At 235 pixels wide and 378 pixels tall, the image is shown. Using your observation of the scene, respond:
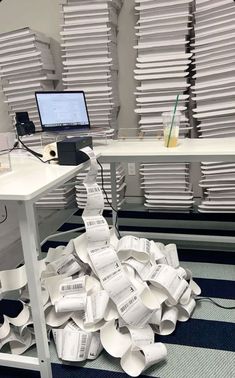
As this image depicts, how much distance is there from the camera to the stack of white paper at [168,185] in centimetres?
289

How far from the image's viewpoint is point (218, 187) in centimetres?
280

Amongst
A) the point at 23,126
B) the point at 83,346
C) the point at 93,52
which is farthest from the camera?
the point at 93,52

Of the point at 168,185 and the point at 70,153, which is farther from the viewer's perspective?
the point at 168,185

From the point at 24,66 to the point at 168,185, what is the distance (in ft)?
5.08

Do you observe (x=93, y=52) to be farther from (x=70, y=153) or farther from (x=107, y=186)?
(x=70, y=153)

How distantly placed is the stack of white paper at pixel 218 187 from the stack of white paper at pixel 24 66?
1.41m

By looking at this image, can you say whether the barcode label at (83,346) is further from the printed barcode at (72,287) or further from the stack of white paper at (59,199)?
the stack of white paper at (59,199)

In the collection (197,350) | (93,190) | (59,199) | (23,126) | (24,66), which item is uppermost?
(24,66)

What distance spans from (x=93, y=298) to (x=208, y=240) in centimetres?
102

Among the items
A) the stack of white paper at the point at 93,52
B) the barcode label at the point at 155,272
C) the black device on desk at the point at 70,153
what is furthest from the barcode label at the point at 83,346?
the stack of white paper at the point at 93,52

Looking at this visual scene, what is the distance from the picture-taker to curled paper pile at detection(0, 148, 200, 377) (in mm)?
1422

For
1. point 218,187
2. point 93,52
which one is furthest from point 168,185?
point 93,52

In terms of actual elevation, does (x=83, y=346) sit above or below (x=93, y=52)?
below

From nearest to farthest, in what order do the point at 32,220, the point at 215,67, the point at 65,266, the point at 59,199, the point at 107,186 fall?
the point at 32,220 → the point at 65,266 → the point at 215,67 → the point at 107,186 → the point at 59,199
